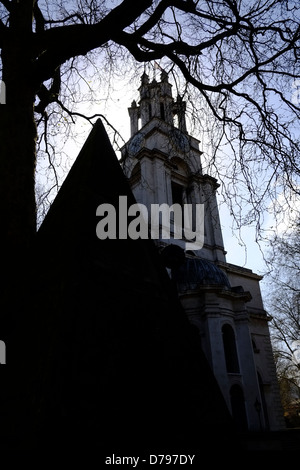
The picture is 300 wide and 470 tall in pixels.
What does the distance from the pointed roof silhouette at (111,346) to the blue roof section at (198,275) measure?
1774cm

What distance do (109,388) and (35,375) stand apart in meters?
0.43

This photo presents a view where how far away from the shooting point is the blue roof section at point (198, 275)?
67.8 feet

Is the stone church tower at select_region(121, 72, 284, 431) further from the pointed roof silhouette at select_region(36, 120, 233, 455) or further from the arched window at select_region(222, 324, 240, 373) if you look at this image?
the pointed roof silhouette at select_region(36, 120, 233, 455)

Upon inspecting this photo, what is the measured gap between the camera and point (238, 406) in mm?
19156

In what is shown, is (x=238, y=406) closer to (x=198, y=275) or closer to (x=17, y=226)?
(x=198, y=275)

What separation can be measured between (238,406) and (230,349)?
3.13 m

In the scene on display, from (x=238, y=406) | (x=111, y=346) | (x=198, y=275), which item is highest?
(x=198, y=275)

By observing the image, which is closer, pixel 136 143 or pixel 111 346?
pixel 111 346

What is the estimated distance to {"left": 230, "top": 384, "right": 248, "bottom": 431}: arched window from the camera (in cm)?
1842

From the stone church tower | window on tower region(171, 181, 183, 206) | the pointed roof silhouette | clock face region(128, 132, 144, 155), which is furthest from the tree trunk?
clock face region(128, 132, 144, 155)

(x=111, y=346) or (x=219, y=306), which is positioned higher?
(x=219, y=306)

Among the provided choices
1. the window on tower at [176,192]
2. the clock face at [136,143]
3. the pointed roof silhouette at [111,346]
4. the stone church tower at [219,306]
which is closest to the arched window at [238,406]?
the stone church tower at [219,306]

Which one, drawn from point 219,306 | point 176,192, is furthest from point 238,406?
point 176,192
